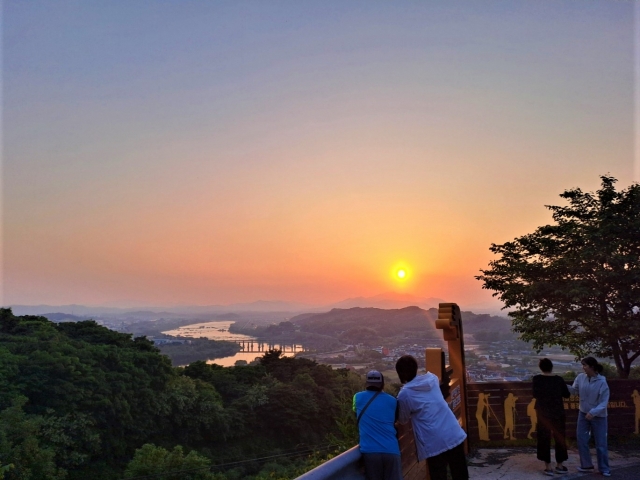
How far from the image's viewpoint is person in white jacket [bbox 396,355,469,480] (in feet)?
17.1

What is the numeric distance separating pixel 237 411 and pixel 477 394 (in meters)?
36.9

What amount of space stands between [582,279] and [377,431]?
15567 mm

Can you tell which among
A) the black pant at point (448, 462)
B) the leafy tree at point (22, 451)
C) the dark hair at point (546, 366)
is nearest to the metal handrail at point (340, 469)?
the black pant at point (448, 462)

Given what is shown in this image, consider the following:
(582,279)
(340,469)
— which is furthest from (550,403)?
(582,279)

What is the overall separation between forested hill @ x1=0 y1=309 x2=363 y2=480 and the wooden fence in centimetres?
2057

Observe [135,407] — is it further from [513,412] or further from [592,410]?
[592,410]

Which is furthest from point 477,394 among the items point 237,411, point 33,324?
point 33,324

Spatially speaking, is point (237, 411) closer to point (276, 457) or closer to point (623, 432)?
point (276, 457)

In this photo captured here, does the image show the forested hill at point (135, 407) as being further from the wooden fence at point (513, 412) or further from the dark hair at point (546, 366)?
the dark hair at point (546, 366)

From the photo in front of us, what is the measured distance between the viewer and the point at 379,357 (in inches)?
2822

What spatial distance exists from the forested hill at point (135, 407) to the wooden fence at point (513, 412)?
20.6m

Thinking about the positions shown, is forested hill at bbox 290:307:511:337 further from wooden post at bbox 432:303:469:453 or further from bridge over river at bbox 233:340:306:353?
wooden post at bbox 432:303:469:453

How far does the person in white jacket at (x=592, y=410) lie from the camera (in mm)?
8086

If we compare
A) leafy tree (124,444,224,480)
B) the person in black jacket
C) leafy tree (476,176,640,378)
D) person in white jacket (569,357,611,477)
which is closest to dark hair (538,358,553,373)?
the person in black jacket
